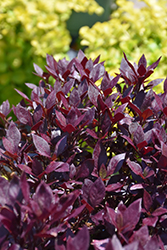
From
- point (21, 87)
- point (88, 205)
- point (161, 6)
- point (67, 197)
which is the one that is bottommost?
point (21, 87)

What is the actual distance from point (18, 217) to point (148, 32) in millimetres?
2613

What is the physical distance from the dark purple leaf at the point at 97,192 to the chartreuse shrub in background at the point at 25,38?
2.12 metres

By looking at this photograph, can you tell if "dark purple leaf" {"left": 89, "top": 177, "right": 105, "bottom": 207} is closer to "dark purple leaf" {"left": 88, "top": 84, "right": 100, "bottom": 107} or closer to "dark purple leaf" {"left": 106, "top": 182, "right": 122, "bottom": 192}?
"dark purple leaf" {"left": 106, "top": 182, "right": 122, "bottom": 192}

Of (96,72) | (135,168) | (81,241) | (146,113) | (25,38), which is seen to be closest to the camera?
(81,241)

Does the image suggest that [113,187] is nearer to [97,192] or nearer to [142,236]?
[97,192]

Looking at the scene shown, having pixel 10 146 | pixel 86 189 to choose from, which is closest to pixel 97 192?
pixel 86 189

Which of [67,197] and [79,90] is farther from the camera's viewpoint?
[79,90]

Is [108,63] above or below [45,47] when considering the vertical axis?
below

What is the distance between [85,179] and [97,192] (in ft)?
0.23

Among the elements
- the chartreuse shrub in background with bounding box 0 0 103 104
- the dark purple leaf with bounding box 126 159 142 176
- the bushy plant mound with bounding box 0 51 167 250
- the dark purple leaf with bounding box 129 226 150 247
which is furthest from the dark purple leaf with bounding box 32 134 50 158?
the chartreuse shrub in background with bounding box 0 0 103 104

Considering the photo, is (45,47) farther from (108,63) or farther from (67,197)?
(67,197)

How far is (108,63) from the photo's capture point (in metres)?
2.43

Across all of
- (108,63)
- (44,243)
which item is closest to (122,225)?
(44,243)

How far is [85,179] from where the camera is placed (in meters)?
0.93
